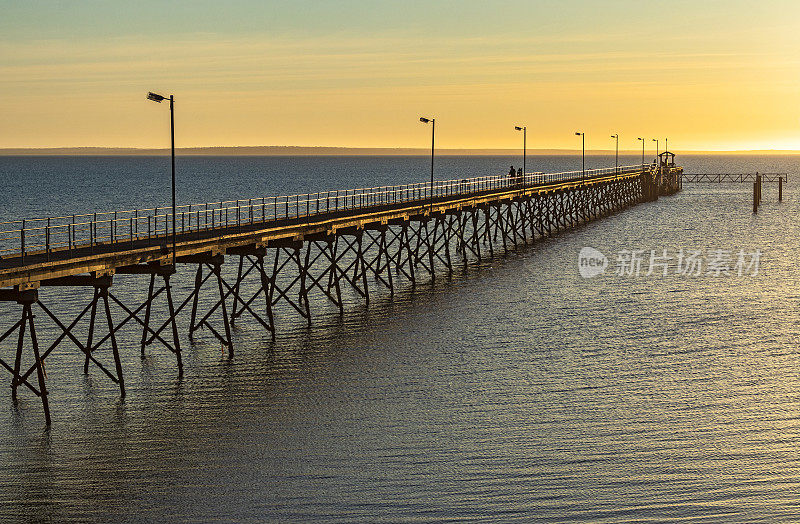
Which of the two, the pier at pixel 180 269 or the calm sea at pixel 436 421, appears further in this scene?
the pier at pixel 180 269

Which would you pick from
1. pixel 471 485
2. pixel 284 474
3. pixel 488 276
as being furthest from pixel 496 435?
pixel 488 276

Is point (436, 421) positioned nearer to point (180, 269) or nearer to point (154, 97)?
point (154, 97)

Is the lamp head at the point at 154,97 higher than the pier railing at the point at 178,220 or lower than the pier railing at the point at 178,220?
higher

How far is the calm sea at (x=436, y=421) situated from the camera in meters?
21.1

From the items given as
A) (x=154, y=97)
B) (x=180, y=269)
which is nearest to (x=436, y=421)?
(x=154, y=97)

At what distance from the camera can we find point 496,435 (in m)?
25.6

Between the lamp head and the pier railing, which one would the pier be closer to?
the pier railing

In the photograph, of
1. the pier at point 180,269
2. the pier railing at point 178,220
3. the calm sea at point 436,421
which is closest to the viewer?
the calm sea at point 436,421

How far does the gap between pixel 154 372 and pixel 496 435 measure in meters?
12.0

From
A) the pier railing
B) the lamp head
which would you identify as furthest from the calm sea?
the lamp head

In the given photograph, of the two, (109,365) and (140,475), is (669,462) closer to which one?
(140,475)

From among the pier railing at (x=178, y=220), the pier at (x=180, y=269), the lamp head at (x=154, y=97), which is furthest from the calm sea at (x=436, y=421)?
the lamp head at (x=154, y=97)

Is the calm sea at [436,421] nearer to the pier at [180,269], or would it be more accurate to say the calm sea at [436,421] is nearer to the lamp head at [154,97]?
the pier at [180,269]

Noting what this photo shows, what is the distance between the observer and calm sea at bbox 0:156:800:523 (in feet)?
69.3
